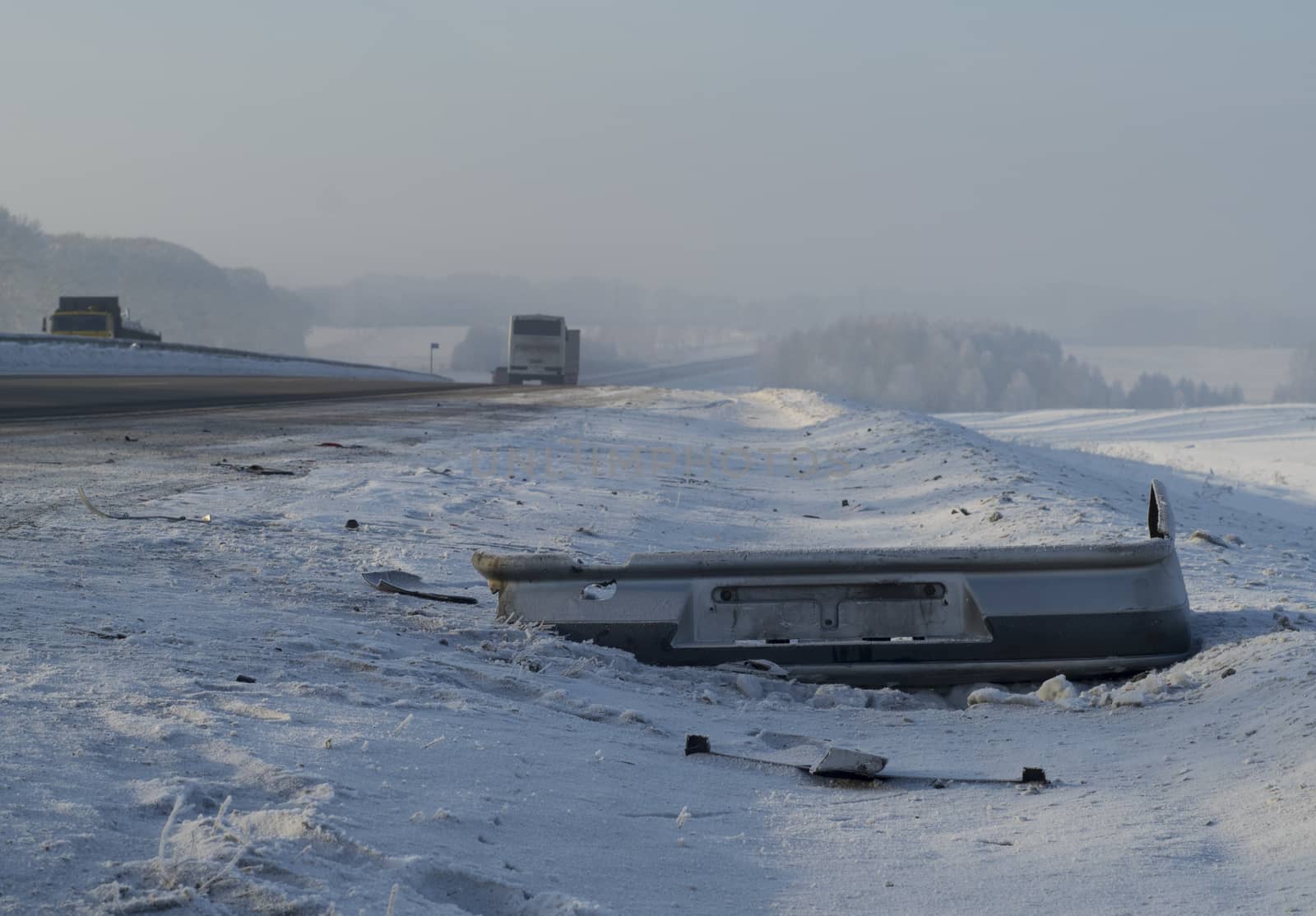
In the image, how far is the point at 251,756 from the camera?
3.41 metres

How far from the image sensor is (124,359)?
3997 cm

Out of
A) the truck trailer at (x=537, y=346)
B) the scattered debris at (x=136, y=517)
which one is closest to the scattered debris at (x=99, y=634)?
the scattered debris at (x=136, y=517)

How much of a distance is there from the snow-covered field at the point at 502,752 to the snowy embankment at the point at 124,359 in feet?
94.3

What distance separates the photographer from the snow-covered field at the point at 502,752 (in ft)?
9.44

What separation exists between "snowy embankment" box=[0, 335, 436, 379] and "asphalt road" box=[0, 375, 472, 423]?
292cm

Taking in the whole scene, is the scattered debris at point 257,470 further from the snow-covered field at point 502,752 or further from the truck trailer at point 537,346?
the truck trailer at point 537,346

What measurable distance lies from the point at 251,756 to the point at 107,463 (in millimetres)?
8173

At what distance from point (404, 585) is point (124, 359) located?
37029 mm

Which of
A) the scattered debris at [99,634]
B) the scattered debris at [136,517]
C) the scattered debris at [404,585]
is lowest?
the scattered debris at [404,585]

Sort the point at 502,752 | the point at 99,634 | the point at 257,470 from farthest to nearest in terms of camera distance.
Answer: the point at 257,470
the point at 99,634
the point at 502,752

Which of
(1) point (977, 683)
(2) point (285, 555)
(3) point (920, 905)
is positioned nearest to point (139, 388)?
(2) point (285, 555)

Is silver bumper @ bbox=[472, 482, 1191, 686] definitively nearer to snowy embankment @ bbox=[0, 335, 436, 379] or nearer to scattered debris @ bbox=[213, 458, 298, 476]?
scattered debris @ bbox=[213, 458, 298, 476]

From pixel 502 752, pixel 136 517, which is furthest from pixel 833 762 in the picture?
pixel 136 517

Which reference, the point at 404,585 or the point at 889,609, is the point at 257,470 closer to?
the point at 404,585
